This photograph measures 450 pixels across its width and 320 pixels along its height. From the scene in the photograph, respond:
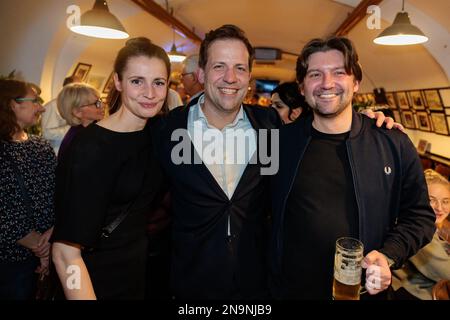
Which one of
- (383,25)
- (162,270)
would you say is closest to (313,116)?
(162,270)

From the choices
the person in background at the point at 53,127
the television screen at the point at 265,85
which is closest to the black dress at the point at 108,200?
the person in background at the point at 53,127

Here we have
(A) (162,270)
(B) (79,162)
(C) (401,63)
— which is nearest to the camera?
(B) (79,162)

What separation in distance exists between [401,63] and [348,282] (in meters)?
7.01

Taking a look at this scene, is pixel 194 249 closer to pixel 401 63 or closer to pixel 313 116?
pixel 313 116

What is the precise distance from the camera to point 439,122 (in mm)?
6645

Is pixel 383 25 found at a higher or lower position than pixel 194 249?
higher

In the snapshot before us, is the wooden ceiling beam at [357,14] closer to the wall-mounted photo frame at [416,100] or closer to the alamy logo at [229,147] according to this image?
the wall-mounted photo frame at [416,100]

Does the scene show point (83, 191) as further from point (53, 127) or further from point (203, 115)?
point (53, 127)

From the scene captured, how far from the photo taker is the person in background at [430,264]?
2340 millimetres

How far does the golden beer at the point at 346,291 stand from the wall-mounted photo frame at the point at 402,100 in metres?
7.70

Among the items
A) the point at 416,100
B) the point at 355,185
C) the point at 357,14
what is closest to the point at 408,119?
the point at 416,100

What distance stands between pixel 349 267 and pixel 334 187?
0.55 meters

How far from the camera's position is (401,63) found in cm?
703

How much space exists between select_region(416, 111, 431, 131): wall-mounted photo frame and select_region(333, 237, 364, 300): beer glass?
700 cm
